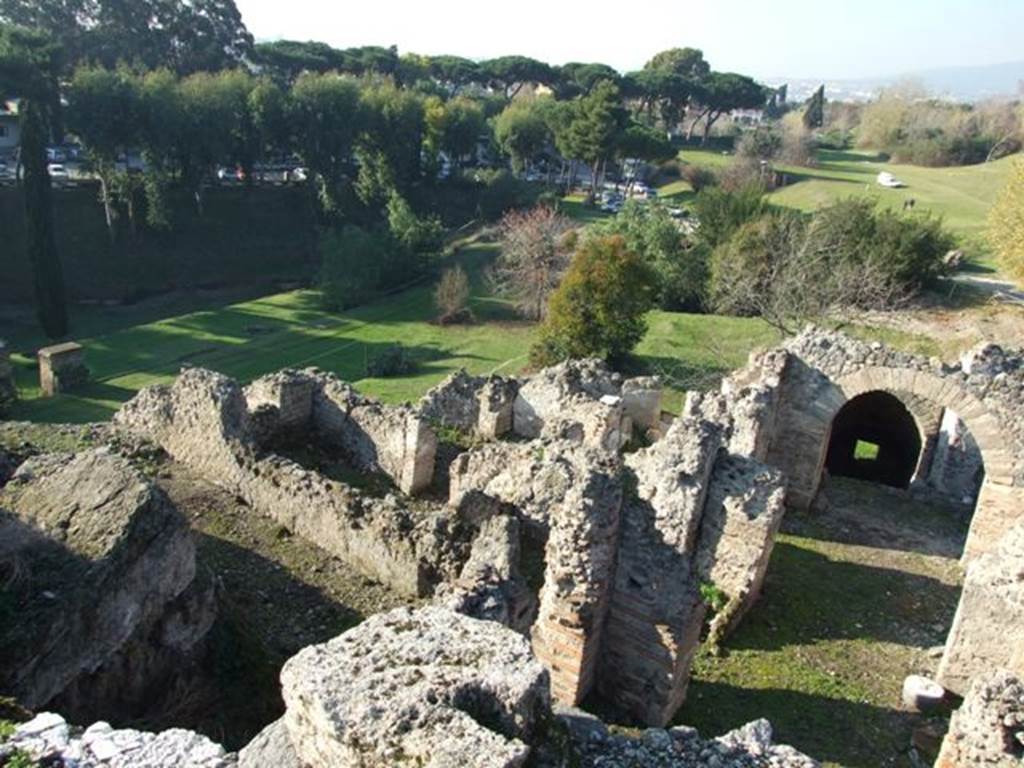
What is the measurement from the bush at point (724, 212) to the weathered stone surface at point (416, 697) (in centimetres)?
2446

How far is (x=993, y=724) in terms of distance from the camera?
6.46 metres

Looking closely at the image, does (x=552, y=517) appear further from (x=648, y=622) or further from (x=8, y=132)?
(x=8, y=132)

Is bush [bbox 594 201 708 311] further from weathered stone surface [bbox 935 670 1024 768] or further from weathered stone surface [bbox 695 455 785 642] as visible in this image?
weathered stone surface [bbox 935 670 1024 768]

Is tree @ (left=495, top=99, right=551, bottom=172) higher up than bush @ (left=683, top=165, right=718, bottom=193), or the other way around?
tree @ (left=495, top=99, right=551, bottom=172)

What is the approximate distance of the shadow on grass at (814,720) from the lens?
8.32 meters

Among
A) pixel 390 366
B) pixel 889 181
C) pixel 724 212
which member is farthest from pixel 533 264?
pixel 889 181

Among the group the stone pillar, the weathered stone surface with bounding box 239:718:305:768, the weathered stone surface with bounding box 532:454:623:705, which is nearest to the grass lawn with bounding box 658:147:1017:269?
the weathered stone surface with bounding box 532:454:623:705

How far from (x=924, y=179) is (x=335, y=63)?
3682 cm

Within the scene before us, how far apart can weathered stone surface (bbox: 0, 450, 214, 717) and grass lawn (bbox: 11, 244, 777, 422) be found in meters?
11.9

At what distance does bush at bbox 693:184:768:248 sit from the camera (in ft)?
91.6

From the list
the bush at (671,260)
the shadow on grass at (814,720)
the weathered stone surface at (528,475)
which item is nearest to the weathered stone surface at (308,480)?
the weathered stone surface at (528,475)

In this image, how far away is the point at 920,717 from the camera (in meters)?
8.91

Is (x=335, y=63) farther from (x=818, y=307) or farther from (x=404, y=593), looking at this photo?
(x=404, y=593)

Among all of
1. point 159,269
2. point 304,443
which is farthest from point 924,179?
point 304,443
